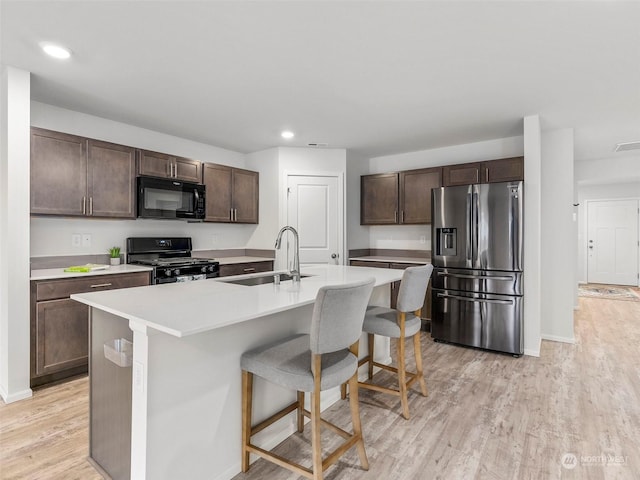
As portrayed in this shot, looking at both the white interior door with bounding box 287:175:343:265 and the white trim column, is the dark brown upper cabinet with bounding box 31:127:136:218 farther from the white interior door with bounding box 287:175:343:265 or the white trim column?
the white trim column

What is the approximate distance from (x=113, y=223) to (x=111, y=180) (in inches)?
21.2

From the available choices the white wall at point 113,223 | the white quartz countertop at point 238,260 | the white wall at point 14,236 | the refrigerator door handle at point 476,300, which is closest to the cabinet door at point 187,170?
the white wall at point 113,223

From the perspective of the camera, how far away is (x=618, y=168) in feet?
17.9


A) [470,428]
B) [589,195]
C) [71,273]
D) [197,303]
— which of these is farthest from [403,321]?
[589,195]

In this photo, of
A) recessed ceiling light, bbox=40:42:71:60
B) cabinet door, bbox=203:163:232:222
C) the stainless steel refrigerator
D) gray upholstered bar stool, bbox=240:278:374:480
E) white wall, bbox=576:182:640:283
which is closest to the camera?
gray upholstered bar stool, bbox=240:278:374:480

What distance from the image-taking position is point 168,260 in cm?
383

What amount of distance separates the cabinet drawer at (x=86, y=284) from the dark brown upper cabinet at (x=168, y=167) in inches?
44.5

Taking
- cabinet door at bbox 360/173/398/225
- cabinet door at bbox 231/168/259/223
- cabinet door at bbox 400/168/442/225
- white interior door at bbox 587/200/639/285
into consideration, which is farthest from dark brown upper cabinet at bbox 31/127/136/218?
white interior door at bbox 587/200/639/285

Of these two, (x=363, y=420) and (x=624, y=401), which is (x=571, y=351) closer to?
(x=624, y=401)

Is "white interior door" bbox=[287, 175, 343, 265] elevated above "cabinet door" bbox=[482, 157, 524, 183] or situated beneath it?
situated beneath

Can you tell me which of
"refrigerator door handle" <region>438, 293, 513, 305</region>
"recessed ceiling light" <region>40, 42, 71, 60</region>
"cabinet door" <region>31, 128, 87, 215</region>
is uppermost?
"recessed ceiling light" <region>40, 42, 71, 60</region>

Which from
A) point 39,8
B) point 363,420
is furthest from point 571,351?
point 39,8

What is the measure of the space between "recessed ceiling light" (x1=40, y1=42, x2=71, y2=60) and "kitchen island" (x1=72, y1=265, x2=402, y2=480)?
5.37 ft

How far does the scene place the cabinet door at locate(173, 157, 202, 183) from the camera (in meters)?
3.98
